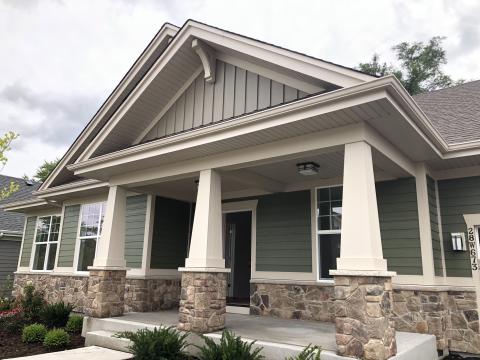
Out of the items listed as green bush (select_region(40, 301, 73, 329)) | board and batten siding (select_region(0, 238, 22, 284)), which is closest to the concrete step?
green bush (select_region(40, 301, 73, 329))

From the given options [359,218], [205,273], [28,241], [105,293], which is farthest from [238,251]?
[28,241]

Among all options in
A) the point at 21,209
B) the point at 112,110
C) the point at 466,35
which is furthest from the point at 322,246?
the point at 466,35

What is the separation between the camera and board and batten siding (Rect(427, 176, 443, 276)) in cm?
616

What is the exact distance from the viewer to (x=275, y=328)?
6.02 m

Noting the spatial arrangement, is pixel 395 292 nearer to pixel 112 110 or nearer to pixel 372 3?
pixel 112 110

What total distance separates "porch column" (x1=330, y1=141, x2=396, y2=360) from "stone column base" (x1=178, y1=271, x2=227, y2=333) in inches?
79.6

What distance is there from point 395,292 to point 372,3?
388 inches

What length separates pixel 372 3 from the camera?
12.3m

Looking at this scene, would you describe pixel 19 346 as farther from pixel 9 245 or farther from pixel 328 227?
pixel 9 245

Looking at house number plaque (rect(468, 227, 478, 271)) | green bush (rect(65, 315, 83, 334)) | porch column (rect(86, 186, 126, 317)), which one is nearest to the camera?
house number plaque (rect(468, 227, 478, 271))

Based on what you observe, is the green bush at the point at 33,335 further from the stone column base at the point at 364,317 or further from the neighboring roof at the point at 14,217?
the neighboring roof at the point at 14,217

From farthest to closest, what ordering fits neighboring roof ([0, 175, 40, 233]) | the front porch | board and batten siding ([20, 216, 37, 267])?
neighboring roof ([0, 175, 40, 233]), board and batten siding ([20, 216, 37, 267]), the front porch

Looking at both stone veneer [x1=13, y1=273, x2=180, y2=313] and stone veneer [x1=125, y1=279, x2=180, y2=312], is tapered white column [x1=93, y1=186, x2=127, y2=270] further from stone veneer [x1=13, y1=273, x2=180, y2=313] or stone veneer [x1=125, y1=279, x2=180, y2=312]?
stone veneer [x1=125, y1=279, x2=180, y2=312]

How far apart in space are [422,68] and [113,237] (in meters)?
20.0
